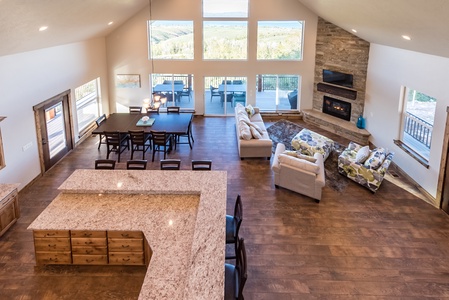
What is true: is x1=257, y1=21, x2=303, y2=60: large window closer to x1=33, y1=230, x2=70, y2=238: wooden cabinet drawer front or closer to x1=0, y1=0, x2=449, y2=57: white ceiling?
x1=0, y1=0, x2=449, y2=57: white ceiling

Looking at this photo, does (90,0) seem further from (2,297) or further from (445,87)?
(445,87)

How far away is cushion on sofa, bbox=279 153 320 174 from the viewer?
9148 mm

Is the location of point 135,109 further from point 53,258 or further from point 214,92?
point 53,258

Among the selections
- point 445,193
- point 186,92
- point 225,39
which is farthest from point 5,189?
point 225,39

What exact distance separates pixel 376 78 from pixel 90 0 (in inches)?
349

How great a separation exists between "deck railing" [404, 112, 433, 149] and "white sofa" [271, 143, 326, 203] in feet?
8.97

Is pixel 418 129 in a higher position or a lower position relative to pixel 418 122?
lower

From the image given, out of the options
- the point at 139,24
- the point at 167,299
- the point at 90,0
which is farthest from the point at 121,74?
the point at 167,299

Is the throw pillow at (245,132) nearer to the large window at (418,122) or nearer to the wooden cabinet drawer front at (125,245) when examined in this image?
the large window at (418,122)

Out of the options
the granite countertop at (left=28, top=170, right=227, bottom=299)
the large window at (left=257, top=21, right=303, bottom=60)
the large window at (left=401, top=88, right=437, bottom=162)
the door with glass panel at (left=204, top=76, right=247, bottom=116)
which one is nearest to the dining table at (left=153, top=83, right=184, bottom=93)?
the door with glass panel at (left=204, top=76, right=247, bottom=116)

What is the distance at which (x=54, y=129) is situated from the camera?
1156 centimetres

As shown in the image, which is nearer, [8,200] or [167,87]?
[8,200]

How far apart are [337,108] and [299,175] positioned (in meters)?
6.78

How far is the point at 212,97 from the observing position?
17.0 meters
